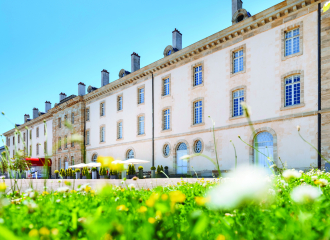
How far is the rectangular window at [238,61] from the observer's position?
17403 millimetres

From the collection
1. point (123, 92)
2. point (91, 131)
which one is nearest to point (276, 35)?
point (123, 92)

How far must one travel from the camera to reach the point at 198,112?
19500mm

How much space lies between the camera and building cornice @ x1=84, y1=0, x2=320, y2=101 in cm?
1483

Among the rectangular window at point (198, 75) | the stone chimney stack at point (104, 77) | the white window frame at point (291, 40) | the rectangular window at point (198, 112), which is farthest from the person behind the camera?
the stone chimney stack at point (104, 77)

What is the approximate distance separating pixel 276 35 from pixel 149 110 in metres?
11.7

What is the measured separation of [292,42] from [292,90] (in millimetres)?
2821

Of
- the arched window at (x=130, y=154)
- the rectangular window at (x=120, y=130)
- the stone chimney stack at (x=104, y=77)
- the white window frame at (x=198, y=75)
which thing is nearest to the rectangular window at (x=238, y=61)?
the white window frame at (x=198, y=75)

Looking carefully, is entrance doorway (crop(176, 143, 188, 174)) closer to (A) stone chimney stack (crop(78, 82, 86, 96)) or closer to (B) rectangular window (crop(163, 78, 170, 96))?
(B) rectangular window (crop(163, 78, 170, 96))

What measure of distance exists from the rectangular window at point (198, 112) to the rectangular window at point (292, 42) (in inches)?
263

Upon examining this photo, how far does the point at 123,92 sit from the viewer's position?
2608 centimetres

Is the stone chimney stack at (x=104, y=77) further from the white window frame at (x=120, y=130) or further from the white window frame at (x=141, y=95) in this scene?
the white window frame at (x=141, y=95)

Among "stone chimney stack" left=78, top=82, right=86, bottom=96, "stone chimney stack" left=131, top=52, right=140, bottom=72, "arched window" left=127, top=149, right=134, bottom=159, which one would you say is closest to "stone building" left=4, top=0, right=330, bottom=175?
"stone chimney stack" left=131, top=52, right=140, bottom=72

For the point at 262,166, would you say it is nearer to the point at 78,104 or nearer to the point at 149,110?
the point at 149,110

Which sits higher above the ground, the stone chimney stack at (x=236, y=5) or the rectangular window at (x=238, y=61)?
the stone chimney stack at (x=236, y=5)
